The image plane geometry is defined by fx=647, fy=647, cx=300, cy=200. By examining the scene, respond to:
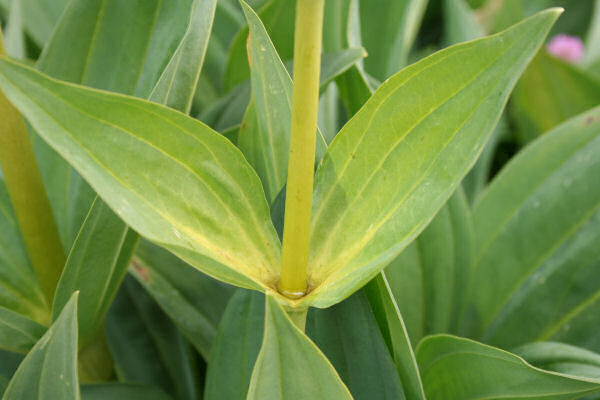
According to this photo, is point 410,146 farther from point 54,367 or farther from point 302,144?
point 54,367

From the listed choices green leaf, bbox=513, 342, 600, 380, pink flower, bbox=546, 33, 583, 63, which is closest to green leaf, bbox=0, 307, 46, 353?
green leaf, bbox=513, 342, 600, 380

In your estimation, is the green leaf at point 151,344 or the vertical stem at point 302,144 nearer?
the vertical stem at point 302,144

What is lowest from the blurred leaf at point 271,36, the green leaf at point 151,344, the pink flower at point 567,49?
the green leaf at point 151,344

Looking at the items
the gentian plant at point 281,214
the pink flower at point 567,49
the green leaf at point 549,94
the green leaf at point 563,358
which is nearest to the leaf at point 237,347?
the gentian plant at point 281,214

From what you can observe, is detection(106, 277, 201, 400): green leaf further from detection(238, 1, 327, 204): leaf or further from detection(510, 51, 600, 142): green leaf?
detection(510, 51, 600, 142): green leaf

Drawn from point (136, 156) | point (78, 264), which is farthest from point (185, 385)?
point (136, 156)

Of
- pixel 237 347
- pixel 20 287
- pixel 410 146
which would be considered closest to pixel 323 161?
pixel 410 146

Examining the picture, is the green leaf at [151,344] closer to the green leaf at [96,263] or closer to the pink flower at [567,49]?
the green leaf at [96,263]
